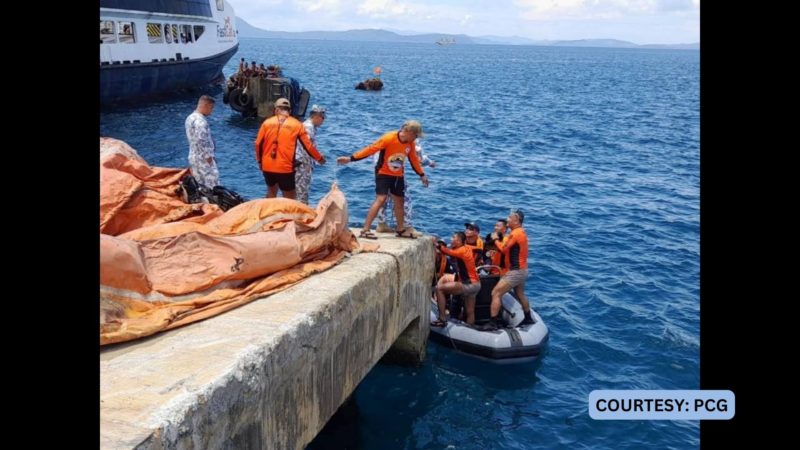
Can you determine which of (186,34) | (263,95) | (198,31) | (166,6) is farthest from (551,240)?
(198,31)

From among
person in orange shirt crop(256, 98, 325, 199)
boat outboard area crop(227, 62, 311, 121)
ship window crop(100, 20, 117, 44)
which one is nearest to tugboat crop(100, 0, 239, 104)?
ship window crop(100, 20, 117, 44)

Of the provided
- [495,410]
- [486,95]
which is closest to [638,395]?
[495,410]

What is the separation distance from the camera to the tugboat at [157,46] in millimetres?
36625

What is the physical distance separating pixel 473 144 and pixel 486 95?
104 ft

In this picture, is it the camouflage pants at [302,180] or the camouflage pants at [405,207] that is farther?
the camouflage pants at [302,180]

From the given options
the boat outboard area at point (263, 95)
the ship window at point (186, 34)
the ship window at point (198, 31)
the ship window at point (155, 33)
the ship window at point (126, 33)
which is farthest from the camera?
the ship window at point (198, 31)

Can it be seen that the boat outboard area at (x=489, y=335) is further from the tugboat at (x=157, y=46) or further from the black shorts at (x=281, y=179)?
the tugboat at (x=157, y=46)

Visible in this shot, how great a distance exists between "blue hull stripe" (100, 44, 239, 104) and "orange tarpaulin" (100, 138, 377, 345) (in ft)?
104

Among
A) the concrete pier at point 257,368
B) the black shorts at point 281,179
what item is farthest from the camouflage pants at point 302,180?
the concrete pier at point 257,368

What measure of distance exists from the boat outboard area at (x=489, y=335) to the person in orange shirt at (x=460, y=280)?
226 millimetres

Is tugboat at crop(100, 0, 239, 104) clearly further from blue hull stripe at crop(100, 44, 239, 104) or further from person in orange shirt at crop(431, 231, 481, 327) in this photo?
person in orange shirt at crop(431, 231, 481, 327)

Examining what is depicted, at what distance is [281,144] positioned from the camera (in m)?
8.95

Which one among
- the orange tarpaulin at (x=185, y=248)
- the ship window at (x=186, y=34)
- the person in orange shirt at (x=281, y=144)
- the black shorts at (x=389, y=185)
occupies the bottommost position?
the orange tarpaulin at (x=185, y=248)

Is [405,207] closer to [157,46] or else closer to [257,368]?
[257,368]
